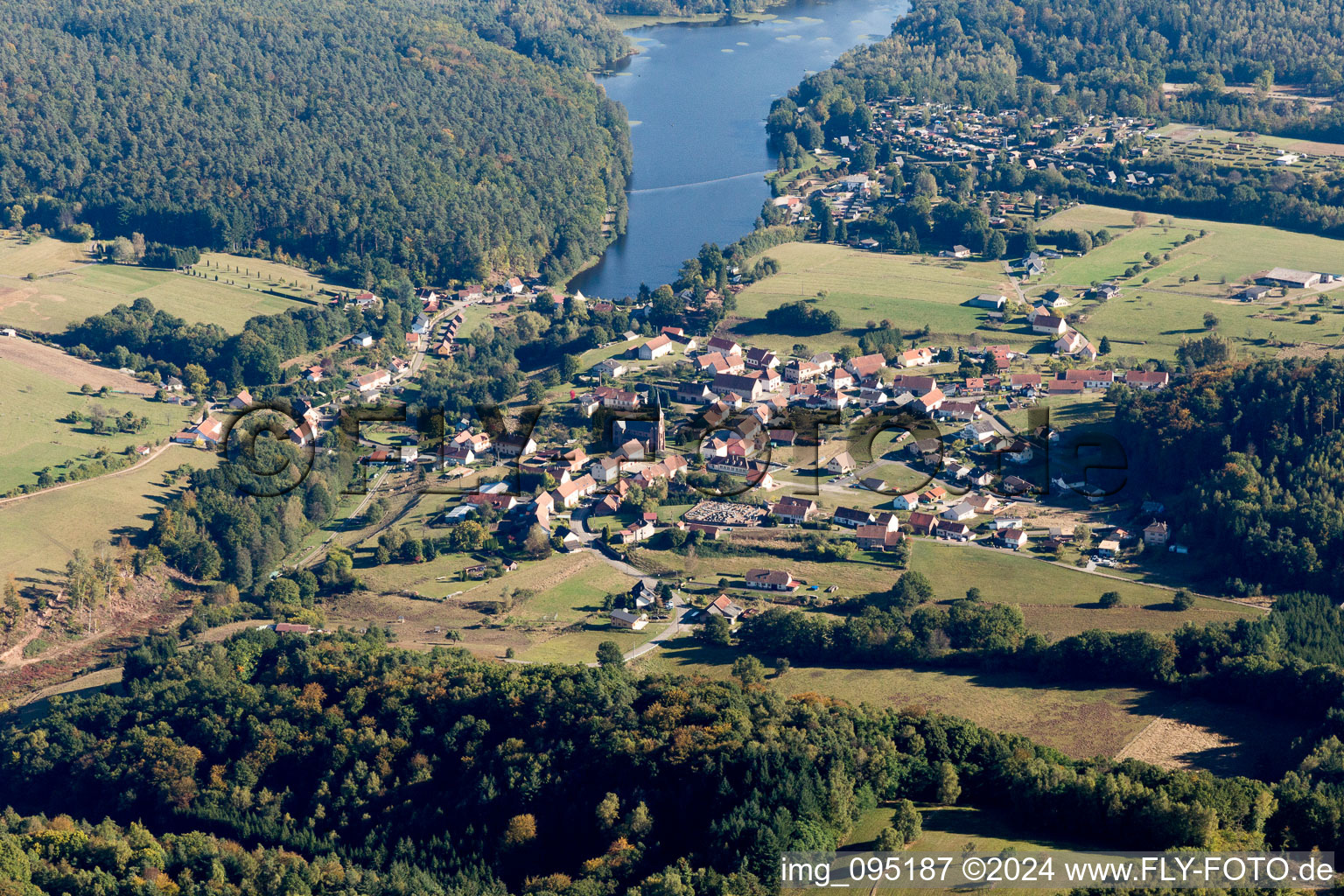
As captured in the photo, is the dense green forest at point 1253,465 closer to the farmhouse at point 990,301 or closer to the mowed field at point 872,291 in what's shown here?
the mowed field at point 872,291

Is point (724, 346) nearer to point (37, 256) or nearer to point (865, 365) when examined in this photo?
point (865, 365)

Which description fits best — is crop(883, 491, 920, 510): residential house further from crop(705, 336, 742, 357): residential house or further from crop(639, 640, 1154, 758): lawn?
crop(705, 336, 742, 357): residential house

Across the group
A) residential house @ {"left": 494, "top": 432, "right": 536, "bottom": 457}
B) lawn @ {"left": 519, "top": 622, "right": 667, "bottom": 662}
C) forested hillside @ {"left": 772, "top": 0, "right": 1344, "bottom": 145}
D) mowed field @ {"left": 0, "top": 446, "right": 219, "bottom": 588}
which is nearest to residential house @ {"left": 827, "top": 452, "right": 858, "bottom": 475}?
lawn @ {"left": 519, "top": 622, "right": 667, "bottom": 662}

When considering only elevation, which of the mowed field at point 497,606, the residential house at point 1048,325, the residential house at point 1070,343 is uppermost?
the residential house at point 1048,325

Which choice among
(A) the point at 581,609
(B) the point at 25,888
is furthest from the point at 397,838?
(A) the point at 581,609

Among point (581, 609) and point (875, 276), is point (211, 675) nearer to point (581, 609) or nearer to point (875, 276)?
point (581, 609)

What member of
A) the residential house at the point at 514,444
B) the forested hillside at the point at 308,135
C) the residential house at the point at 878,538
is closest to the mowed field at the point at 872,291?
the residential house at the point at 514,444
